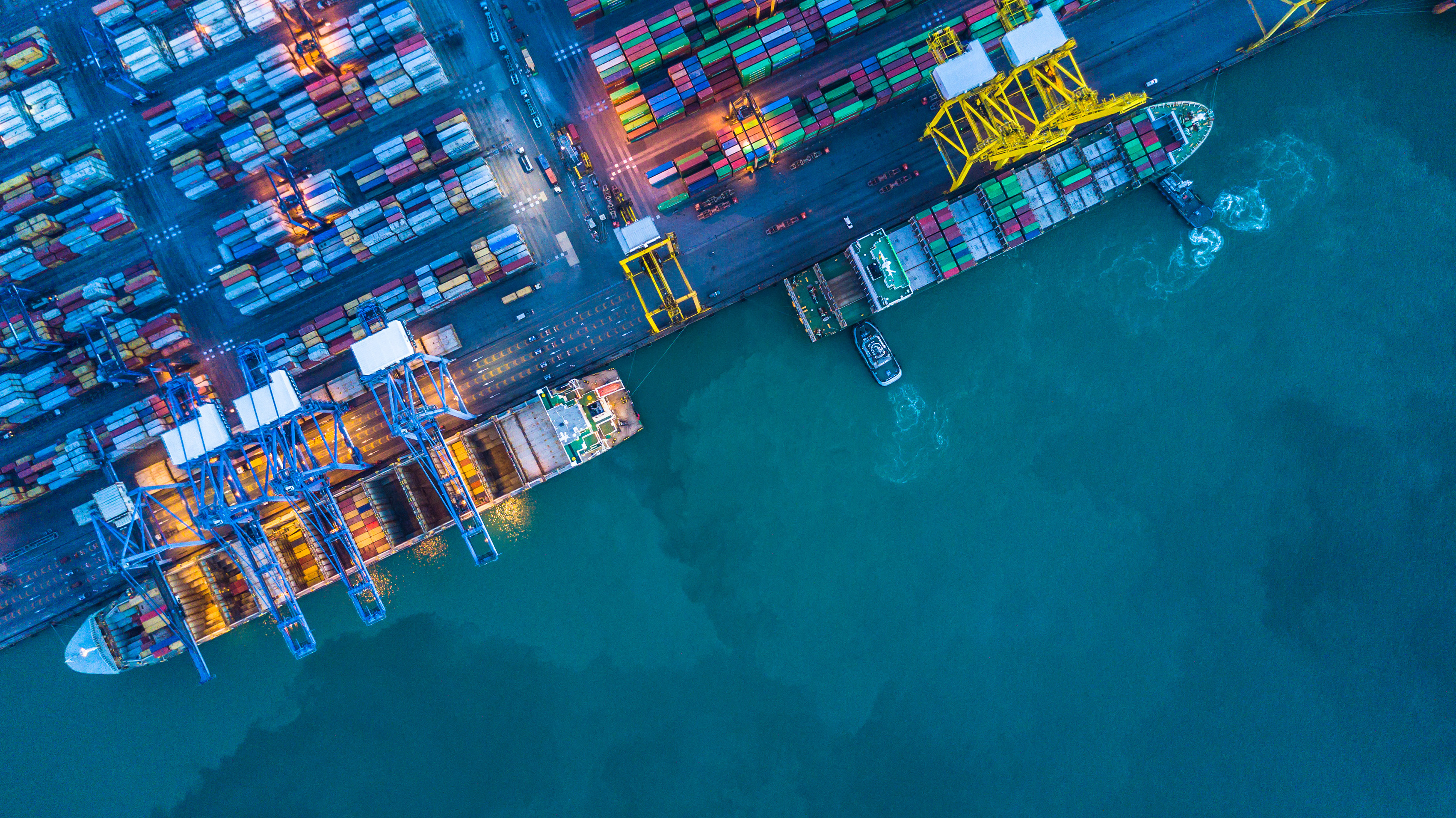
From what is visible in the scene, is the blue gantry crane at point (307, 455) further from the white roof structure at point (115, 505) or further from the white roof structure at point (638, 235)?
the white roof structure at point (638, 235)

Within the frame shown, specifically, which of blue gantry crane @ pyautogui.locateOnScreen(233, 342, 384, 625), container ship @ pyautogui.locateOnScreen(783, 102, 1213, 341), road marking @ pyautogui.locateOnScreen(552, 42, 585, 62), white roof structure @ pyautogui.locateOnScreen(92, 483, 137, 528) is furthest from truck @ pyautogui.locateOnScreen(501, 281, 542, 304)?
white roof structure @ pyautogui.locateOnScreen(92, 483, 137, 528)

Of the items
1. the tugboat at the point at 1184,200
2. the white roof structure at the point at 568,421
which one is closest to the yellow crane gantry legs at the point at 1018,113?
the tugboat at the point at 1184,200

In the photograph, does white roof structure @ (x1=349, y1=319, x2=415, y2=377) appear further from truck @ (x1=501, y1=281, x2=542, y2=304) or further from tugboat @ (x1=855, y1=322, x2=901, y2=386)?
tugboat @ (x1=855, y1=322, x2=901, y2=386)

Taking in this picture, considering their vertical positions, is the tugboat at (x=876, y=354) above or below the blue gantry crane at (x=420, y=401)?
below

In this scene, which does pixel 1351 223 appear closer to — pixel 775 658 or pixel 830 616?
pixel 830 616

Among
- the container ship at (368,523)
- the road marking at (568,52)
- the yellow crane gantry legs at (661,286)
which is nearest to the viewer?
the container ship at (368,523)

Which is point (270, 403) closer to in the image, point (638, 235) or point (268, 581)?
point (268, 581)
